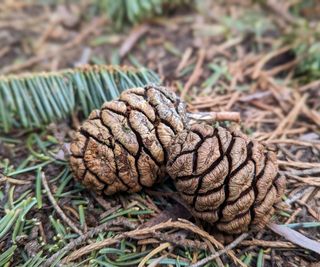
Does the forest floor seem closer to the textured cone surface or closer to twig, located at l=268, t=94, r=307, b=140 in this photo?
twig, located at l=268, t=94, r=307, b=140

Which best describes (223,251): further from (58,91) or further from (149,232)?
(58,91)

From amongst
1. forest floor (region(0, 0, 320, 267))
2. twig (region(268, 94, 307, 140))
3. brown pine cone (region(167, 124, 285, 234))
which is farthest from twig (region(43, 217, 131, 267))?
twig (region(268, 94, 307, 140))

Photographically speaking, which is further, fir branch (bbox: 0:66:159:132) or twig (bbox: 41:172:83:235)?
fir branch (bbox: 0:66:159:132)

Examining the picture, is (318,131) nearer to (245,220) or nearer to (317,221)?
(317,221)

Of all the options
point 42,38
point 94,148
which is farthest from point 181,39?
point 94,148

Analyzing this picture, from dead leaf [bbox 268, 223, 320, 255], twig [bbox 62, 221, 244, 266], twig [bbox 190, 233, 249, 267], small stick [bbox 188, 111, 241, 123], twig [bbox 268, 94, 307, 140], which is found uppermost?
small stick [bbox 188, 111, 241, 123]

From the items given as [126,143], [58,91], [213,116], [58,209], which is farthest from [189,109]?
[58,209]
